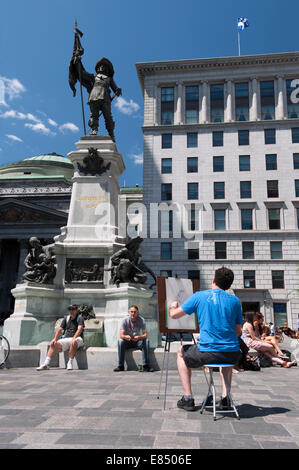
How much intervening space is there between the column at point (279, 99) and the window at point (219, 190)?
11.3 metres

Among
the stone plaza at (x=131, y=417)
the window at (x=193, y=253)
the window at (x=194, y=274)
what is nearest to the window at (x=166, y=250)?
the window at (x=193, y=253)

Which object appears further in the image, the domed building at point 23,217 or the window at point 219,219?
the domed building at point 23,217

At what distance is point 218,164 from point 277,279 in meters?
16.0

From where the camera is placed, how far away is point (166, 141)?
48.4 m

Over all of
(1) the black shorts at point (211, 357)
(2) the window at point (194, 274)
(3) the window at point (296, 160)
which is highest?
(3) the window at point (296, 160)

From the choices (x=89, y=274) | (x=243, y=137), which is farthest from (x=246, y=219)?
(x=89, y=274)

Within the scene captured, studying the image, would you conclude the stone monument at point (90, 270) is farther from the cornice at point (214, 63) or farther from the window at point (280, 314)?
the cornice at point (214, 63)

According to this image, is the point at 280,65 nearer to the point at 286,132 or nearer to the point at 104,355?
the point at 286,132

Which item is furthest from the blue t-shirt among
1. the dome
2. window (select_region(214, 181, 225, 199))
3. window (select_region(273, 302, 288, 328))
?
the dome

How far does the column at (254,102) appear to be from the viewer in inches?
1848

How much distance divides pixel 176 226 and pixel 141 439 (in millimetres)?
41476

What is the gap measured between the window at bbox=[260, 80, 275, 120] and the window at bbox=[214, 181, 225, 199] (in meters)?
10.5

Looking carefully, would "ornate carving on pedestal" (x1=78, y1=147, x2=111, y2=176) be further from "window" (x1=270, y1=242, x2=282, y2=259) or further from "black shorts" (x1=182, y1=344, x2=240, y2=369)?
"window" (x1=270, y1=242, x2=282, y2=259)

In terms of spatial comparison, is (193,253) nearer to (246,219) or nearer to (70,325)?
(246,219)
